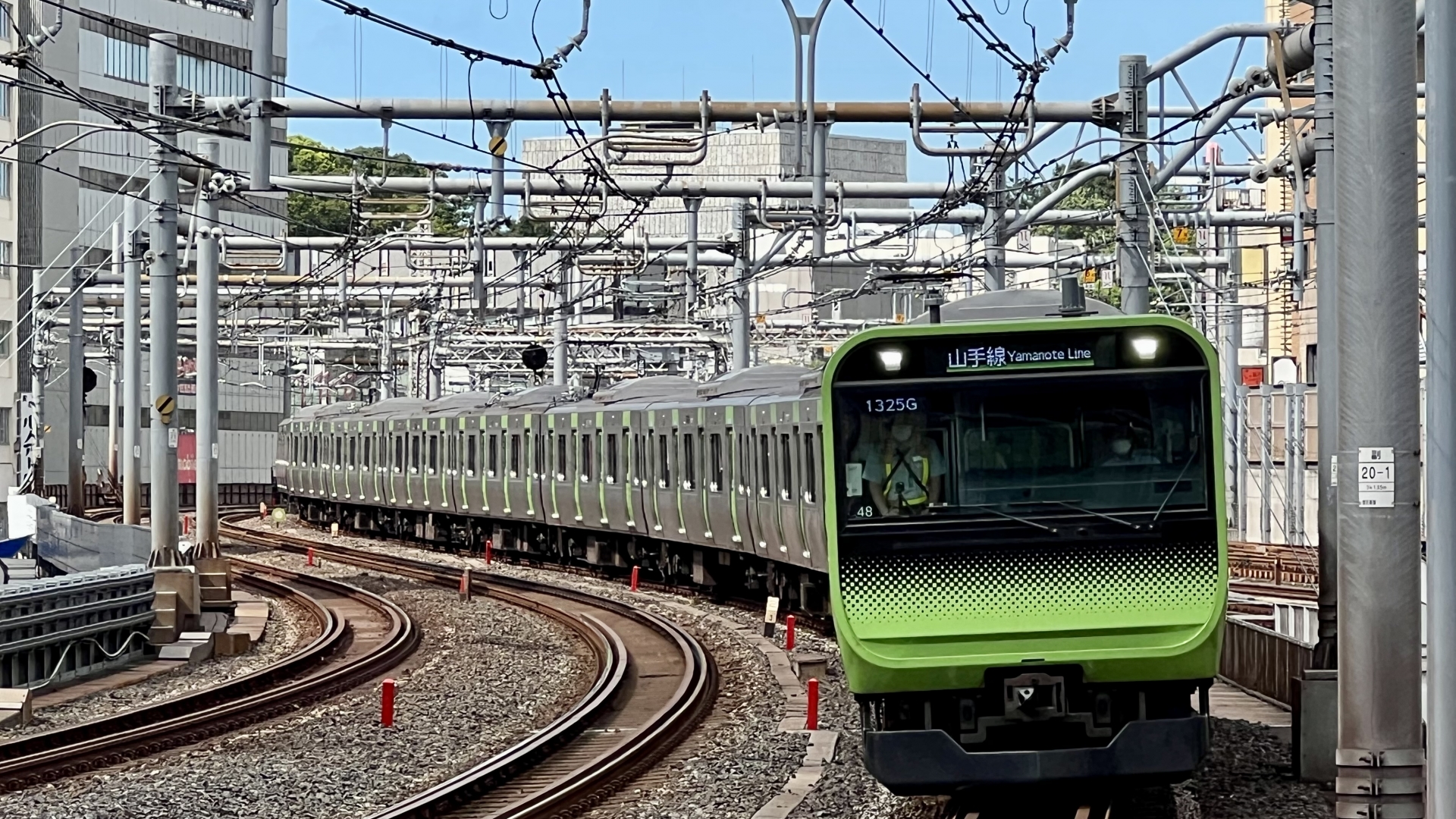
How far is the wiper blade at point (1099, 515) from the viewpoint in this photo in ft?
32.1

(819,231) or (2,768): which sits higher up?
(819,231)

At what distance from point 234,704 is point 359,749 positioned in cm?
238

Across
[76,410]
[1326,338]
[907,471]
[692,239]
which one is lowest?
[907,471]

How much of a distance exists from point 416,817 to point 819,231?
12969mm

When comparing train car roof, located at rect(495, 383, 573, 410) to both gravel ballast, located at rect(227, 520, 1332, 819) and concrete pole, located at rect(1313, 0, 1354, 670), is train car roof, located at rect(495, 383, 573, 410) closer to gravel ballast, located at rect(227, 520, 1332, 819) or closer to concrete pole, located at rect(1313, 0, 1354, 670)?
gravel ballast, located at rect(227, 520, 1332, 819)

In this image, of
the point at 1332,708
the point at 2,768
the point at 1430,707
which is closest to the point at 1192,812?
the point at 1332,708

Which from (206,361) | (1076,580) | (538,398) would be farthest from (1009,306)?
(538,398)

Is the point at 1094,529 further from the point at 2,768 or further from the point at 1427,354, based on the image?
the point at 2,768

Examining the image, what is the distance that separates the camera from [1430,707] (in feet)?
25.5

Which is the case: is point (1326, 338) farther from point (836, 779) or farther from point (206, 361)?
point (206, 361)

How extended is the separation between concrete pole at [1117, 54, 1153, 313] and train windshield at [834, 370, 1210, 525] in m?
6.61

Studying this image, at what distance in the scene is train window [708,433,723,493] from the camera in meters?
23.0

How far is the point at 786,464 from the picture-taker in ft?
64.0

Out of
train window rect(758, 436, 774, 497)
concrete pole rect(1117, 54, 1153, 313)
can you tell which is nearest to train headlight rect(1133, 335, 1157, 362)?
concrete pole rect(1117, 54, 1153, 313)
